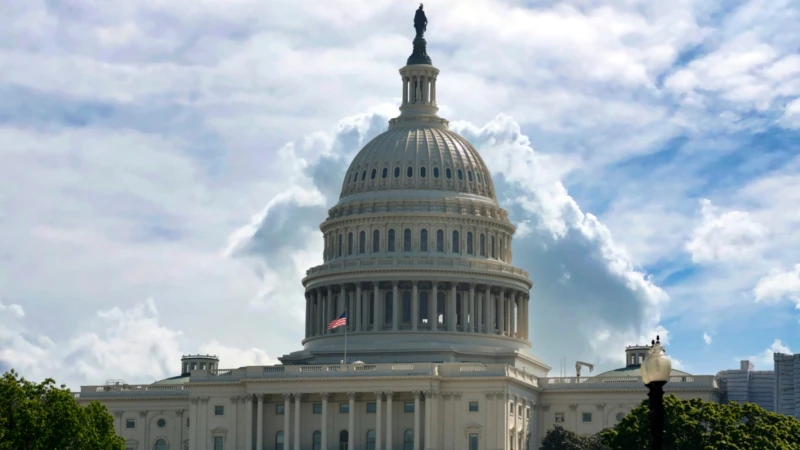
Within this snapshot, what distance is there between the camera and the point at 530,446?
539 ft

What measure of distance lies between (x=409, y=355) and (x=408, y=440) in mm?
14609

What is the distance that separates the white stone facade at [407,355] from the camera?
516 feet

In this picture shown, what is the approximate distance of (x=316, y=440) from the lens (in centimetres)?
16075

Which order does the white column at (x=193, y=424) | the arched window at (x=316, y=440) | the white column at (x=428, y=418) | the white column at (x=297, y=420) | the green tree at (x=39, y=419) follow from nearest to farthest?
the green tree at (x=39, y=419) → the white column at (x=428, y=418) → the white column at (x=297, y=420) → the arched window at (x=316, y=440) → the white column at (x=193, y=424)

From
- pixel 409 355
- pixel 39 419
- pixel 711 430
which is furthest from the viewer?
pixel 409 355

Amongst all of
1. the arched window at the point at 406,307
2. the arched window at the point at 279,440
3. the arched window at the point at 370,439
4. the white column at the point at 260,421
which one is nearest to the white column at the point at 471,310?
the arched window at the point at 406,307

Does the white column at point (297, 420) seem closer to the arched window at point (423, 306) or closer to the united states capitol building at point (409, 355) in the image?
the united states capitol building at point (409, 355)

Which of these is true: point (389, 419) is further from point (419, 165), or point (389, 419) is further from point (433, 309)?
point (419, 165)

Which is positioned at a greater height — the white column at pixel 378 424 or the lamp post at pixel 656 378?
the white column at pixel 378 424

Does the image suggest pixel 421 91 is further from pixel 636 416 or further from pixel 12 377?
pixel 12 377

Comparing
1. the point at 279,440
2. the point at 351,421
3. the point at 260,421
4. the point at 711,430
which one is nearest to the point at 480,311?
the point at 351,421

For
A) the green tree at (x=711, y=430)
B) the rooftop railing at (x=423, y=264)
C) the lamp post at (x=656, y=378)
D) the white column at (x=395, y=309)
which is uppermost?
the rooftop railing at (x=423, y=264)

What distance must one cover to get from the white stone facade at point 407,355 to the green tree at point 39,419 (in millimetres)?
48267

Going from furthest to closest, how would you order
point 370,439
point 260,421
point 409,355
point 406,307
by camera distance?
point 406,307 → point 409,355 → point 260,421 → point 370,439
